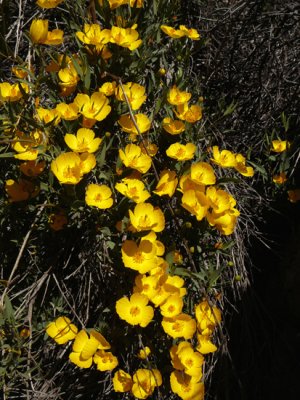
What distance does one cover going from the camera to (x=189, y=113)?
6.23ft

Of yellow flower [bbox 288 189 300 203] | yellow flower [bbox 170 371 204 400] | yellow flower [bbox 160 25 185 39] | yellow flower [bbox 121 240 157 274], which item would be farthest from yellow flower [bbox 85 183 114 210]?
yellow flower [bbox 288 189 300 203]

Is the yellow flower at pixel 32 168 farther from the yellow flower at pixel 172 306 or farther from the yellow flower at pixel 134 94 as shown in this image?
the yellow flower at pixel 172 306

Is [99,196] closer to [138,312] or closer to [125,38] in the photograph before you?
[138,312]

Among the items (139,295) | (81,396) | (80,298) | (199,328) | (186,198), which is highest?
(186,198)

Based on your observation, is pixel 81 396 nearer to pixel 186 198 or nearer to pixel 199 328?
pixel 199 328

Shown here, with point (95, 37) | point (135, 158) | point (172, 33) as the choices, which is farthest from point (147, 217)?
point (172, 33)

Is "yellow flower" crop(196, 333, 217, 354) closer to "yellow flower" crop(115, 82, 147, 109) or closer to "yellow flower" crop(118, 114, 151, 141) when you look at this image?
"yellow flower" crop(118, 114, 151, 141)

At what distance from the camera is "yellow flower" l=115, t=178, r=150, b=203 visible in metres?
1.63

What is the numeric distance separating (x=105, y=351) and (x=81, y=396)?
303mm

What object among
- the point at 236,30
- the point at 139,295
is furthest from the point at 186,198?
the point at 236,30

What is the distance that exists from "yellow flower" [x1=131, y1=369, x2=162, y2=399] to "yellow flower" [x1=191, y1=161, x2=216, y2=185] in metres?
0.65

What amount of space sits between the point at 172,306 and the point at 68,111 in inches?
29.3

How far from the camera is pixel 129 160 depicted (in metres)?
1.73

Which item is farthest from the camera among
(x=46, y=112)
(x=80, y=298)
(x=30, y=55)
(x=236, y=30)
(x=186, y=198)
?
(x=236, y=30)
